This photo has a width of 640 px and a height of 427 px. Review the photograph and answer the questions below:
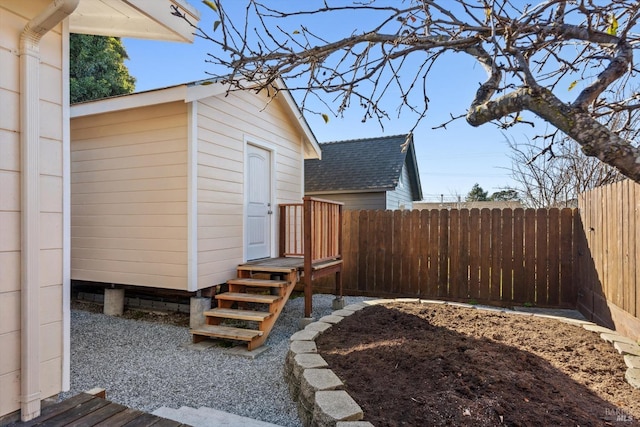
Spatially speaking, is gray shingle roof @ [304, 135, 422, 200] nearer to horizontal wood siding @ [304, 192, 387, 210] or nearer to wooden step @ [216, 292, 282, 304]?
horizontal wood siding @ [304, 192, 387, 210]

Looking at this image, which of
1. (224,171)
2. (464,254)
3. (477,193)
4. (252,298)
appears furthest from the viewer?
(477,193)

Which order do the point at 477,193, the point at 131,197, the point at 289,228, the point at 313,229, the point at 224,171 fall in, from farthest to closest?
the point at 477,193, the point at 289,228, the point at 224,171, the point at 131,197, the point at 313,229

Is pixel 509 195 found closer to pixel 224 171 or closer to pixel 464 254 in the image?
pixel 464 254

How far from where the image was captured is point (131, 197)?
519 cm

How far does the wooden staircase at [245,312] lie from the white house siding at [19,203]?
227 cm

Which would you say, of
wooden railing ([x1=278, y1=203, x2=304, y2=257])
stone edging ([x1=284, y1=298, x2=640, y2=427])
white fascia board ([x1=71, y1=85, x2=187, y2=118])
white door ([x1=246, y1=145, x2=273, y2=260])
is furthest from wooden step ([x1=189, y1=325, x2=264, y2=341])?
white fascia board ([x1=71, y1=85, x2=187, y2=118])

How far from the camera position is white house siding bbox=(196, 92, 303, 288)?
4.88 metres

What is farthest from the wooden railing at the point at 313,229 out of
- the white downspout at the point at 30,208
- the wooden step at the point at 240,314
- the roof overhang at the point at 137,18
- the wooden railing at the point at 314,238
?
the white downspout at the point at 30,208

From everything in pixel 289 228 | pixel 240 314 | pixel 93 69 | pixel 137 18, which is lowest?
pixel 240 314

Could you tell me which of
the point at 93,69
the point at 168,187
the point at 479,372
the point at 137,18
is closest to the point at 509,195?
the point at 168,187

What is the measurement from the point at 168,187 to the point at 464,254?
187 inches

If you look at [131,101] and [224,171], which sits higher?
[131,101]

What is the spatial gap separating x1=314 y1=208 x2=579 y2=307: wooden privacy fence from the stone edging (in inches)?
88.8

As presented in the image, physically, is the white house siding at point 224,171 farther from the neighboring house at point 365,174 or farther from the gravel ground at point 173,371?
the neighboring house at point 365,174
